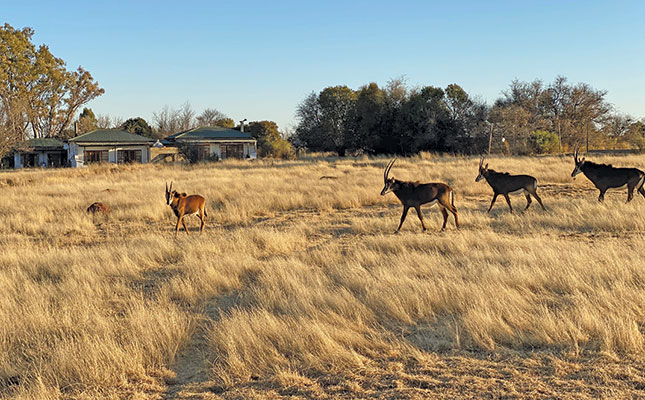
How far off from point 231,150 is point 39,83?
2714 centimetres

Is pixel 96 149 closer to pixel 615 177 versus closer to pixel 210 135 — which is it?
pixel 210 135

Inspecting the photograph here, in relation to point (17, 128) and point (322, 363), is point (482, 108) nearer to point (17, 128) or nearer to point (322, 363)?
point (17, 128)

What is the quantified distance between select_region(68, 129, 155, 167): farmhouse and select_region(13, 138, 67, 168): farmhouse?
319cm

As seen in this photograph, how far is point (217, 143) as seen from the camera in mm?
49938

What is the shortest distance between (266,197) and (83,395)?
1288cm

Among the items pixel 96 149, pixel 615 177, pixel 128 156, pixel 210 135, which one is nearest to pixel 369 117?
pixel 210 135

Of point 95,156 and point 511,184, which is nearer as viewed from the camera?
point 511,184

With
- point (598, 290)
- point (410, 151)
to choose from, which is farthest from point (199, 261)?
point (410, 151)

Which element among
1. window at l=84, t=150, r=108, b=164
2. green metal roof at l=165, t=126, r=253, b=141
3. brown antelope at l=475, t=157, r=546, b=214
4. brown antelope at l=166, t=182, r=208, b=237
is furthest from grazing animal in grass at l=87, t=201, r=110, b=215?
green metal roof at l=165, t=126, r=253, b=141

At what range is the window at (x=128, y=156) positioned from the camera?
157 feet

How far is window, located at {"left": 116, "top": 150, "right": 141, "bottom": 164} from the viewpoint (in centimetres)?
4775

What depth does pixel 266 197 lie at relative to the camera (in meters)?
16.8

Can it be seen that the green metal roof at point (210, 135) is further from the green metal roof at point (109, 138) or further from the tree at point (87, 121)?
the tree at point (87, 121)

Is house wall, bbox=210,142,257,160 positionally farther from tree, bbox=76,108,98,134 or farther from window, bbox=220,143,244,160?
tree, bbox=76,108,98,134
